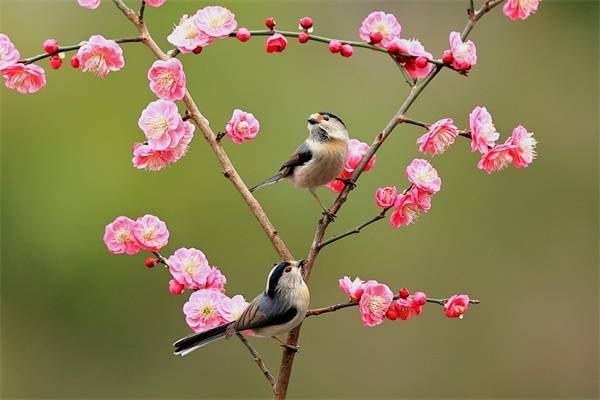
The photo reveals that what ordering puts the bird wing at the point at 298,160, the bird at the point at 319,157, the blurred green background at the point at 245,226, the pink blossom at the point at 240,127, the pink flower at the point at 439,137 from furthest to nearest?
the blurred green background at the point at 245,226 → the bird wing at the point at 298,160 → the bird at the point at 319,157 → the pink blossom at the point at 240,127 → the pink flower at the point at 439,137

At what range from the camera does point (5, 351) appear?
718 cm

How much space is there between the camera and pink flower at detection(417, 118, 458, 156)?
2160 millimetres

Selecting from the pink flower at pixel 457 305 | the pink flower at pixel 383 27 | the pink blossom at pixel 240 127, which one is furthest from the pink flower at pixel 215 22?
the pink flower at pixel 457 305

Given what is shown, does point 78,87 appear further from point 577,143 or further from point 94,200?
point 577,143

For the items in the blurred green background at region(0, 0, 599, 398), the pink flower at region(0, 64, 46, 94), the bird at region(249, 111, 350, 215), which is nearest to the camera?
the pink flower at region(0, 64, 46, 94)

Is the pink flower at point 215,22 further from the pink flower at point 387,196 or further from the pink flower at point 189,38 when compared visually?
the pink flower at point 387,196

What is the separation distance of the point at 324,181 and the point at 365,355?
166 inches

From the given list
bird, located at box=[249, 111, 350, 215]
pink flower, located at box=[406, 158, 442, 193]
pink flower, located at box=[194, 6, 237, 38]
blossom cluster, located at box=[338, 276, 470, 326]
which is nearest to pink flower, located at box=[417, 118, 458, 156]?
pink flower, located at box=[406, 158, 442, 193]

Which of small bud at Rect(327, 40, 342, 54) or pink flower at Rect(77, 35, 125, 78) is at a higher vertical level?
pink flower at Rect(77, 35, 125, 78)

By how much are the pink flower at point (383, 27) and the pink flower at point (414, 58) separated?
0.03m

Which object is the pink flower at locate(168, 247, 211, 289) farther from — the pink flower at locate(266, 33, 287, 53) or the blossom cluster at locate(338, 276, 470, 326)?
the pink flower at locate(266, 33, 287, 53)

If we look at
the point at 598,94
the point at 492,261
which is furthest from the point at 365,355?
the point at 598,94

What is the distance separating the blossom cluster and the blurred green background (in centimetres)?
436

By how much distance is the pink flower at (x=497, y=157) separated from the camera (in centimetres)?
222
